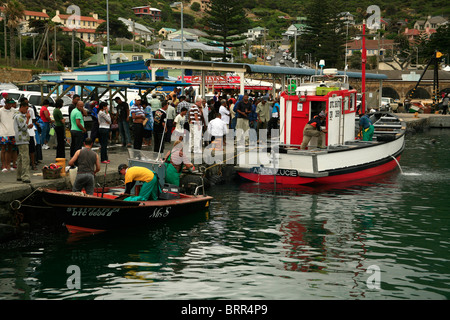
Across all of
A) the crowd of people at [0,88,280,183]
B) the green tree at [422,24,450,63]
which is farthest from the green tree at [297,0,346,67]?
the crowd of people at [0,88,280,183]

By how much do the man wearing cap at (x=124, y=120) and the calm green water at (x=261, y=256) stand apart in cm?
533

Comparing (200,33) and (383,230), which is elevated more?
(200,33)

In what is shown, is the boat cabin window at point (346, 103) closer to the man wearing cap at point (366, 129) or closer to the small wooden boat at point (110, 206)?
the man wearing cap at point (366, 129)

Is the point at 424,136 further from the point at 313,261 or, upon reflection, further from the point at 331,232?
the point at 313,261

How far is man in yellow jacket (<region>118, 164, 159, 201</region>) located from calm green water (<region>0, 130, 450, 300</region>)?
2.89 ft

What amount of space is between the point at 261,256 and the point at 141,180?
366 centimetres

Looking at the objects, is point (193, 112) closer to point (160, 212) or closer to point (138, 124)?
point (138, 124)

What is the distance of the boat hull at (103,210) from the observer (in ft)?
40.4

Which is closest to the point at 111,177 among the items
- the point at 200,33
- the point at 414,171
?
the point at 414,171

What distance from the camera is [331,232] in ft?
46.1

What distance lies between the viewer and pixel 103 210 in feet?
42.2

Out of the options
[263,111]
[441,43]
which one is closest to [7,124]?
[263,111]

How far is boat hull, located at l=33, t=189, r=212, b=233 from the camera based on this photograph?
485 inches
